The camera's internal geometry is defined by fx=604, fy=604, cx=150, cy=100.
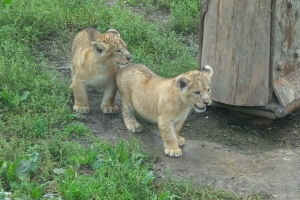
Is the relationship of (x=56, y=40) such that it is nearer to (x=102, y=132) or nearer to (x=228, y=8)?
(x=102, y=132)

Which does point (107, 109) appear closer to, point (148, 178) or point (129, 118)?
point (129, 118)

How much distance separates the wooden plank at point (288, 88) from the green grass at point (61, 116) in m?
1.73

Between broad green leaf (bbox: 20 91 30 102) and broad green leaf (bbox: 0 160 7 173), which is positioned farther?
broad green leaf (bbox: 20 91 30 102)

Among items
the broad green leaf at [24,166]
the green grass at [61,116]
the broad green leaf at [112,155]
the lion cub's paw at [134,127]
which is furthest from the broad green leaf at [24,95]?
the broad green leaf at [112,155]

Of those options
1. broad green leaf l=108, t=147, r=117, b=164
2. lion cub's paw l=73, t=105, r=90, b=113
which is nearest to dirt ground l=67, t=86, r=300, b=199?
lion cub's paw l=73, t=105, r=90, b=113

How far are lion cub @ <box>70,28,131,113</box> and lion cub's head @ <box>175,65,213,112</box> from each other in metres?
1.22

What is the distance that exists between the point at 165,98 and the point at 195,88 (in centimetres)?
47

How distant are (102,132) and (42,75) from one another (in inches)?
57.9

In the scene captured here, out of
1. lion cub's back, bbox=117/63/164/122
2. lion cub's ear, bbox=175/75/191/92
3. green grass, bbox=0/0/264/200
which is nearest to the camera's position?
green grass, bbox=0/0/264/200

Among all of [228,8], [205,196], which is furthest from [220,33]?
[205,196]

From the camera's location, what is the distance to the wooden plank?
307 inches

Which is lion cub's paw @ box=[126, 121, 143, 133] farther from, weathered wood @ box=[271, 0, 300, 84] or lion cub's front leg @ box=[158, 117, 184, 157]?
weathered wood @ box=[271, 0, 300, 84]

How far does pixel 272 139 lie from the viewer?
8.09m

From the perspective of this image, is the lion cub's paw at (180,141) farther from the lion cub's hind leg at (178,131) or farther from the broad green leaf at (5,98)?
the broad green leaf at (5,98)
